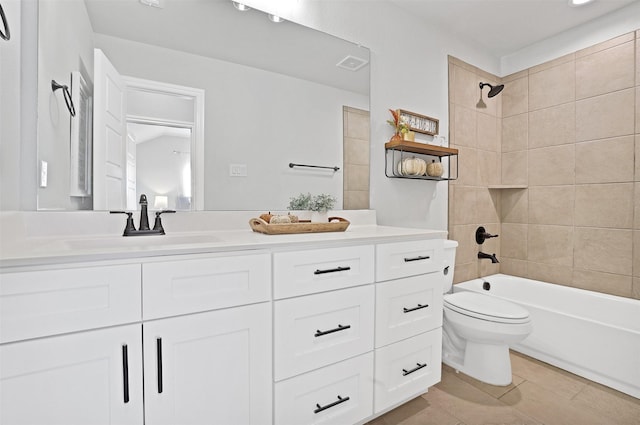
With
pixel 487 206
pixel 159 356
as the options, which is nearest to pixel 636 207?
pixel 487 206

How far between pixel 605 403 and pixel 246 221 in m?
2.18

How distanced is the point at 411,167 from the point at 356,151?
16.1 inches

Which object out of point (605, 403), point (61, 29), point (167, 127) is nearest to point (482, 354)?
point (605, 403)

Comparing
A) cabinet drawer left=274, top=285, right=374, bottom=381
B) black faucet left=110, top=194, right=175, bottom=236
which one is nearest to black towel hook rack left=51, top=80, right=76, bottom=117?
black faucet left=110, top=194, right=175, bottom=236

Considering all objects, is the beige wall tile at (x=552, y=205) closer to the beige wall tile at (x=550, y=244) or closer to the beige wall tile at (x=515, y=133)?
the beige wall tile at (x=550, y=244)

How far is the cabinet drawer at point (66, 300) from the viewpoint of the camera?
2.50 ft

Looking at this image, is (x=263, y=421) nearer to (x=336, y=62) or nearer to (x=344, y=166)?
(x=344, y=166)

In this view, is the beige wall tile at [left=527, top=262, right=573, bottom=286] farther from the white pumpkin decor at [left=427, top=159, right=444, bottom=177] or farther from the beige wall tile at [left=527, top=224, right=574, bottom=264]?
the white pumpkin decor at [left=427, top=159, right=444, bottom=177]

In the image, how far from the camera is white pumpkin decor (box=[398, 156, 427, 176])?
2.12 metres

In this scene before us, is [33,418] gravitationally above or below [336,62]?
below

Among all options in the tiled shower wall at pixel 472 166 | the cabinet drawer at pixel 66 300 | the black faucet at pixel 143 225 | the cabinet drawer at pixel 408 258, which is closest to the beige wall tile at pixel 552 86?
the tiled shower wall at pixel 472 166

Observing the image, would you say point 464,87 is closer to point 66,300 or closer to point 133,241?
point 133,241

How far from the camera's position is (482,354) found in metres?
1.92

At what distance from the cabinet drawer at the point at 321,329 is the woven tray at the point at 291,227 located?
35 cm
